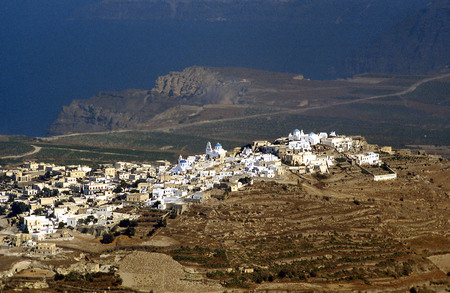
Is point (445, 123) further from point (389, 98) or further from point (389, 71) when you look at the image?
point (389, 71)

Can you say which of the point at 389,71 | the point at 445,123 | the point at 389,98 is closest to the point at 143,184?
the point at 445,123

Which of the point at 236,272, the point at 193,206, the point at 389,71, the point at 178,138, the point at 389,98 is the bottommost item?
the point at 236,272

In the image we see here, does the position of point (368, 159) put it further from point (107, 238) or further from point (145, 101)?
point (145, 101)

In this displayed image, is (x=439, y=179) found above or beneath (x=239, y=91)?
beneath

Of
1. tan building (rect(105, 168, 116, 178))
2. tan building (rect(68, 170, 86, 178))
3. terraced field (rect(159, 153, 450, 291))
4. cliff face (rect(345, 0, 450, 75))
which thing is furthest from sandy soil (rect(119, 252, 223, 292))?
cliff face (rect(345, 0, 450, 75))

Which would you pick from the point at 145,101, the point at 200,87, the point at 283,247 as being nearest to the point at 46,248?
the point at 283,247

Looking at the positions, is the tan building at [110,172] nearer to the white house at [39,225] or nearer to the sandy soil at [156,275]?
the white house at [39,225]
